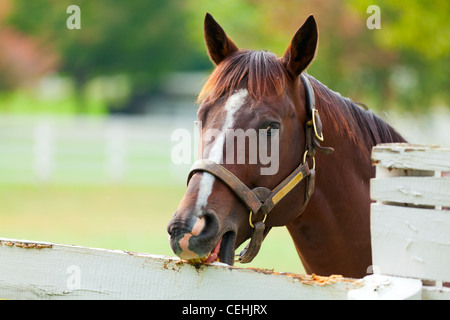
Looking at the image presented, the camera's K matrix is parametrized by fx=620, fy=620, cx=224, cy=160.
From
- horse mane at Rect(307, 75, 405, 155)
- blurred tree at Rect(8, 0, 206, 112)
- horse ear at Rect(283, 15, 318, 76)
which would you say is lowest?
horse mane at Rect(307, 75, 405, 155)

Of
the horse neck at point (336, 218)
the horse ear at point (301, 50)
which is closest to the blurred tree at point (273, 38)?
the horse neck at point (336, 218)

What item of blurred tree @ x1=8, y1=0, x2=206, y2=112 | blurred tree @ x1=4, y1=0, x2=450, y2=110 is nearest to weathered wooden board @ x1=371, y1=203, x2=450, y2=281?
Answer: blurred tree @ x1=4, y1=0, x2=450, y2=110

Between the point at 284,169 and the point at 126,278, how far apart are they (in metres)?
1.02

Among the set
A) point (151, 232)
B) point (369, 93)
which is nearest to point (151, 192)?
point (151, 232)

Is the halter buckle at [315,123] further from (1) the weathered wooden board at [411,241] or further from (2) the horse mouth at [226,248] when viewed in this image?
(1) the weathered wooden board at [411,241]

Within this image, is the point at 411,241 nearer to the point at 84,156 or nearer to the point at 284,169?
the point at 284,169

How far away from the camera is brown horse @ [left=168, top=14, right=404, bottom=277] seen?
262 centimetres

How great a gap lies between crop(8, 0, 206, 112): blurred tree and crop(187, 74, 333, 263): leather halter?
37143 millimetres

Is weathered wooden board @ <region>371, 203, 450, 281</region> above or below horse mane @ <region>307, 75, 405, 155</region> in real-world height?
below

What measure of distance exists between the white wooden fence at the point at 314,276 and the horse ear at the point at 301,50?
1.04 meters

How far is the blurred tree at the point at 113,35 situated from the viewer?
3881 cm

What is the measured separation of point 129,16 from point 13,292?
40.4 meters

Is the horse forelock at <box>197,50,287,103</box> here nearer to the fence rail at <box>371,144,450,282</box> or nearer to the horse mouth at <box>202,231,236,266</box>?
the horse mouth at <box>202,231,236,266</box>

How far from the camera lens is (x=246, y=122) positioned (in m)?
2.81
